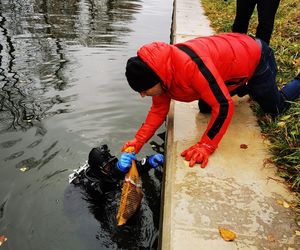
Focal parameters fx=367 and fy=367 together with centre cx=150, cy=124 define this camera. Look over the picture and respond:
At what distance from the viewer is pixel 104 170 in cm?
363

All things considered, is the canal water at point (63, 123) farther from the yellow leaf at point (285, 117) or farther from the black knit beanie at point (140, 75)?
the yellow leaf at point (285, 117)

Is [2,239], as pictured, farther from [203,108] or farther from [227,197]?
[203,108]

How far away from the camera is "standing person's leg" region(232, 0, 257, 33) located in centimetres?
496

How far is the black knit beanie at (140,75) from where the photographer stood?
3070 millimetres

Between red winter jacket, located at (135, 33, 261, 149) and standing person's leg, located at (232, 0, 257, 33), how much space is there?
121 centimetres

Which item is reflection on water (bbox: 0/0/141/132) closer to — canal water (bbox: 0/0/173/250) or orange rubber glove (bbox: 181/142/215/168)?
canal water (bbox: 0/0/173/250)

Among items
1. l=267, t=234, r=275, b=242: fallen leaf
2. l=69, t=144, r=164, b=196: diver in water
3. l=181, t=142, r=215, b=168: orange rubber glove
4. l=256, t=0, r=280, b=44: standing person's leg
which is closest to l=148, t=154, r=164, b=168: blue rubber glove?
l=69, t=144, r=164, b=196: diver in water

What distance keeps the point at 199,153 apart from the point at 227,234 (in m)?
0.98

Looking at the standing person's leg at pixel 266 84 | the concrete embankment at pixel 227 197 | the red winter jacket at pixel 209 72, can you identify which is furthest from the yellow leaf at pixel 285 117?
the red winter jacket at pixel 209 72

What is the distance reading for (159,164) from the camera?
4121 mm

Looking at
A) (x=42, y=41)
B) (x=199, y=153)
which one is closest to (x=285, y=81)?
(x=199, y=153)

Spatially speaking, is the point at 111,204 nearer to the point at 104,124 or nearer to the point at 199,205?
the point at 199,205

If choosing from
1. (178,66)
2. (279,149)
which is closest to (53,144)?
(178,66)

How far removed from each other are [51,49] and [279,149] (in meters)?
6.29
